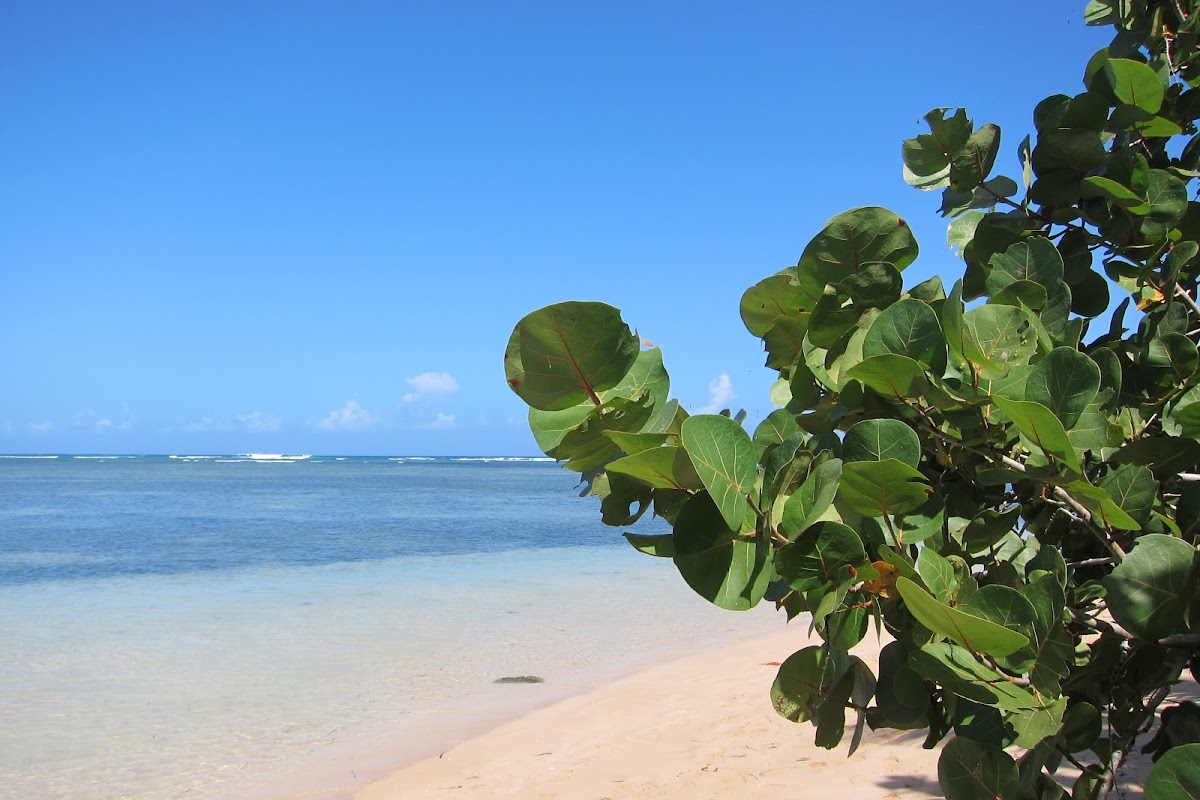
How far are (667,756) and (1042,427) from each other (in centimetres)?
578

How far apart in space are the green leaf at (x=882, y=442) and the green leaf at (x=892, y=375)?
0.12 ft

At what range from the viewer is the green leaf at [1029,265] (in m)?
1.00

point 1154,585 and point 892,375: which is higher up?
point 892,375

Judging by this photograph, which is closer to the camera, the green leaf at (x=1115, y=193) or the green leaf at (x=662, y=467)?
the green leaf at (x=662, y=467)

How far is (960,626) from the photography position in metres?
0.68

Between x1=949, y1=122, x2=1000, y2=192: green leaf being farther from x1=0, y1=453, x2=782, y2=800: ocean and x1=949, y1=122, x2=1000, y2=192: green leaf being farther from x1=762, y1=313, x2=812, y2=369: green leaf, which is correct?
x1=0, y1=453, x2=782, y2=800: ocean

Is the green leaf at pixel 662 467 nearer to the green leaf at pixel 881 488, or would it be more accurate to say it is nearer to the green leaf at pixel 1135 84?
the green leaf at pixel 881 488

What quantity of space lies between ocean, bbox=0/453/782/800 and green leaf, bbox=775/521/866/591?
6042 millimetres

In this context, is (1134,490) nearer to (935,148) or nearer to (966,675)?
(966,675)

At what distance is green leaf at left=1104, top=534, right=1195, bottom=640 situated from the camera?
0.86 metres

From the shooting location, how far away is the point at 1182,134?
4.43 ft

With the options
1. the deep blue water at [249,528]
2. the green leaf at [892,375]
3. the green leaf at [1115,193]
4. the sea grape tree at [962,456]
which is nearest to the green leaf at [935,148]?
the sea grape tree at [962,456]

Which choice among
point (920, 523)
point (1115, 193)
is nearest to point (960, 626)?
point (920, 523)

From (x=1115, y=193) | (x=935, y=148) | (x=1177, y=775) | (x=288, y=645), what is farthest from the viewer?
(x=288, y=645)
